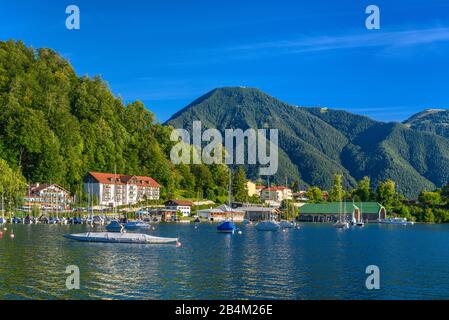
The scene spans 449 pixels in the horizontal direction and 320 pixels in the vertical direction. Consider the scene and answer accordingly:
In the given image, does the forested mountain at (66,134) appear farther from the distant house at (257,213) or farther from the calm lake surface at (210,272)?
the calm lake surface at (210,272)

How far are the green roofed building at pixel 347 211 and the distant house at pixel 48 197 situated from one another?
300ft

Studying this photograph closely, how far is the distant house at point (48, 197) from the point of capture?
450ft

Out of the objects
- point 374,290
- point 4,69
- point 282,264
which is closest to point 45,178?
point 4,69

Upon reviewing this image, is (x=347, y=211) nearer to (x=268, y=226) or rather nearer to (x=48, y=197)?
(x=268, y=226)

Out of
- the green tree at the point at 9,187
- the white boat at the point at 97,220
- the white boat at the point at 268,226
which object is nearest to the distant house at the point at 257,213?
the white boat at the point at 268,226

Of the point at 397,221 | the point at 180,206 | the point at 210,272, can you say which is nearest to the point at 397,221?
the point at 397,221

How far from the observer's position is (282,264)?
50.8 m

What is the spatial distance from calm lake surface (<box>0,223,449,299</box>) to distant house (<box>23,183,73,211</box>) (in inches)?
2844

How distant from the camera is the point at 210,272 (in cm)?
4438

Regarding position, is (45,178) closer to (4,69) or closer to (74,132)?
(74,132)

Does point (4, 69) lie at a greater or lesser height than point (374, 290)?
greater

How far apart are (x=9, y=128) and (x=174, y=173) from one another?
2421 inches

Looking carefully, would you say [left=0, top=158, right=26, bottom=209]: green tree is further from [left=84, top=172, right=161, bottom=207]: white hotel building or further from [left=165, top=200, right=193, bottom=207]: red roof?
[left=165, top=200, right=193, bottom=207]: red roof

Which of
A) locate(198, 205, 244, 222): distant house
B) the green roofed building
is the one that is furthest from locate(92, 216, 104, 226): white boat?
the green roofed building
